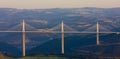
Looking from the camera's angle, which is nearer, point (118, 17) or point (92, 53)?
point (92, 53)

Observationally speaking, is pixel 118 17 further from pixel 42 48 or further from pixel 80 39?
pixel 42 48

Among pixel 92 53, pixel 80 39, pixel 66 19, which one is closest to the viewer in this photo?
pixel 92 53

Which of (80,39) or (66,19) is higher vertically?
(66,19)

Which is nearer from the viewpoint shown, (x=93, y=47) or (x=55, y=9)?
(x=93, y=47)

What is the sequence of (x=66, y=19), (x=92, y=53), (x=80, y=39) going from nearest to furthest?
(x=92, y=53) → (x=80, y=39) → (x=66, y=19)

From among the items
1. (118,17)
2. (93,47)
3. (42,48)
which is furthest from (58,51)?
(118,17)

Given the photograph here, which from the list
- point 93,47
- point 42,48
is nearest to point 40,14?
point 42,48

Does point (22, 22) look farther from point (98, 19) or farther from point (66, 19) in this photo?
point (98, 19)

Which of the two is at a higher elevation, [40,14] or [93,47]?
[40,14]

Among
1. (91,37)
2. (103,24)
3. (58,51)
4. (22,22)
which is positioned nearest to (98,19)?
(103,24)
